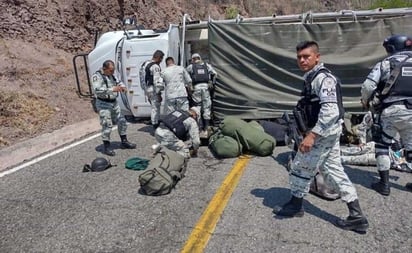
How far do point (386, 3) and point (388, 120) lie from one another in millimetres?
30060

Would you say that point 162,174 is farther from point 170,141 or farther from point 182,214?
point 170,141

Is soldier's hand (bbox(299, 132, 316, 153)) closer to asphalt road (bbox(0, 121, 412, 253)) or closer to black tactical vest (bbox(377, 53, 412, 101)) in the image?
asphalt road (bbox(0, 121, 412, 253))

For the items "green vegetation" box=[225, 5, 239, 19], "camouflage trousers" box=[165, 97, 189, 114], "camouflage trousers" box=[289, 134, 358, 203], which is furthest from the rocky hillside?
"green vegetation" box=[225, 5, 239, 19]

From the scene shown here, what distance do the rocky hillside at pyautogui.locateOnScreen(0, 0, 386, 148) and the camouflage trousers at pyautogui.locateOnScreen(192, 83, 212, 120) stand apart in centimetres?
340

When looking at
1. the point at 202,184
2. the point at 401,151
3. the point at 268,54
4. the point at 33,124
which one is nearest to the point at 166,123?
the point at 202,184

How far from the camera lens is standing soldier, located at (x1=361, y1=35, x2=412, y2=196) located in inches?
176

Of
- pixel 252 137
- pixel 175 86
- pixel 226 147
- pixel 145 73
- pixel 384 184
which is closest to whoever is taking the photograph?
pixel 384 184

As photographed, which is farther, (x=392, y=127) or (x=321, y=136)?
(x=392, y=127)

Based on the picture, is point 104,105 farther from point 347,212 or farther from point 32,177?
point 347,212

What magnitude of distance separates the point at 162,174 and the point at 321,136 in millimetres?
2075

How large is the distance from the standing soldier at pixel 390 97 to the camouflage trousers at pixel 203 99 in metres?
3.65

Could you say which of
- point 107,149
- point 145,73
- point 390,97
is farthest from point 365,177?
point 145,73

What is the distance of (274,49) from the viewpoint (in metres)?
7.55

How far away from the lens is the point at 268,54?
7582mm
